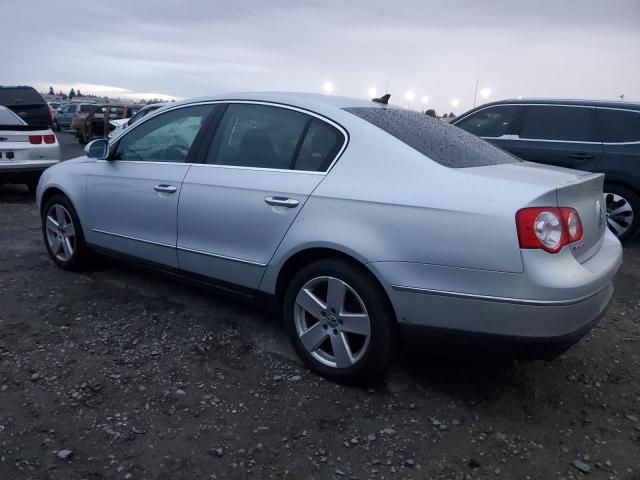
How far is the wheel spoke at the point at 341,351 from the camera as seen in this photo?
2.94 metres

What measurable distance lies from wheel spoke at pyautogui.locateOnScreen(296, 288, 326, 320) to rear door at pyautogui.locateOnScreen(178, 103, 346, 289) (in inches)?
12.0

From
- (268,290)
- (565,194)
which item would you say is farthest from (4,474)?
(565,194)

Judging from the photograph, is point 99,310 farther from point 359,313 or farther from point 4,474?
point 359,313

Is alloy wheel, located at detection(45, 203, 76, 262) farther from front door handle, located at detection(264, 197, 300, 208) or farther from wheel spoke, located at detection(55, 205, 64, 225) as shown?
front door handle, located at detection(264, 197, 300, 208)

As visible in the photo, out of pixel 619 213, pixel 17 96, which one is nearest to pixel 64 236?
pixel 619 213

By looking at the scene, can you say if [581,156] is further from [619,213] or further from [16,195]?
[16,195]

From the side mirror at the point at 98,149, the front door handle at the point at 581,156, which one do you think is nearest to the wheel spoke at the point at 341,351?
the side mirror at the point at 98,149

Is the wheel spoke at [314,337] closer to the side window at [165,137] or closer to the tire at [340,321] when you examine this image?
the tire at [340,321]

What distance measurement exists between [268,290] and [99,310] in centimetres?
146

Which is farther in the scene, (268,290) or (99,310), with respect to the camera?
(99,310)

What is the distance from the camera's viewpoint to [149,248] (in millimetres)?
3938

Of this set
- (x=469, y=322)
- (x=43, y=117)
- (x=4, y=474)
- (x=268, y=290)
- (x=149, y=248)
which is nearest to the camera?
(x=4, y=474)

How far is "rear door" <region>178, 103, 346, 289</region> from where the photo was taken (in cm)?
310

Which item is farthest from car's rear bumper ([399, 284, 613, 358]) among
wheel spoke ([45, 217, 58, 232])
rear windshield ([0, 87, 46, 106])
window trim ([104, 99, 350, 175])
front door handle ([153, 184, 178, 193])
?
rear windshield ([0, 87, 46, 106])
